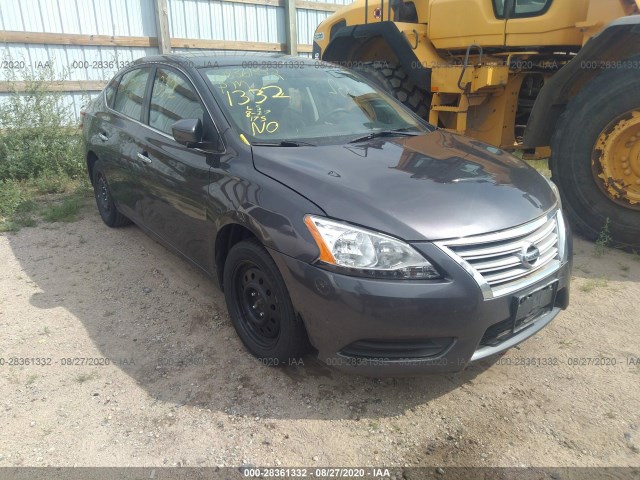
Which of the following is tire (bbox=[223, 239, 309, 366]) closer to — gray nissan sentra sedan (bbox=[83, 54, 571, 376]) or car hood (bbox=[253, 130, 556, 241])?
gray nissan sentra sedan (bbox=[83, 54, 571, 376])

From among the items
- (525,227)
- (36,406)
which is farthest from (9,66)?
(525,227)

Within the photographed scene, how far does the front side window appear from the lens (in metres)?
3.30

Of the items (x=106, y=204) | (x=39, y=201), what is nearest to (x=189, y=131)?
(x=106, y=204)

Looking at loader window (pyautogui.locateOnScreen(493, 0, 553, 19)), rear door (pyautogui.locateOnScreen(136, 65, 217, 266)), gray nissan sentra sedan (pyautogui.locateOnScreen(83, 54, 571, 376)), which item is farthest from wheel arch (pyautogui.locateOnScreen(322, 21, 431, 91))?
rear door (pyautogui.locateOnScreen(136, 65, 217, 266))

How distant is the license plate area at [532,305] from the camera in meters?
2.36

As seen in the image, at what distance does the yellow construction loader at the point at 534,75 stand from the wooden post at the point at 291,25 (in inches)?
157

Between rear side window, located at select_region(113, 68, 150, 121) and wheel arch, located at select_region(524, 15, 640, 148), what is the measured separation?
3.39m

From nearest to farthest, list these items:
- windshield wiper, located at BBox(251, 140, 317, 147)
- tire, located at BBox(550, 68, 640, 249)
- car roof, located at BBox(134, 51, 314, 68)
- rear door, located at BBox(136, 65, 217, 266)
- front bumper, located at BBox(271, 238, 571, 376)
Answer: front bumper, located at BBox(271, 238, 571, 376), windshield wiper, located at BBox(251, 140, 317, 147), rear door, located at BBox(136, 65, 217, 266), car roof, located at BBox(134, 51, 314, 68), tire, located at BBox(550, 68, 640, 249)

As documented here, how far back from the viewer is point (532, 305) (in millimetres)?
2449

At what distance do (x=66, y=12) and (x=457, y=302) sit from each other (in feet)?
28.6

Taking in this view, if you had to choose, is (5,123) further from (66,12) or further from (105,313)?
(105,313)

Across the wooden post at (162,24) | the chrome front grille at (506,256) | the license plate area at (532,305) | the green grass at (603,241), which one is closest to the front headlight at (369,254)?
the chrome front grille at (506,256)

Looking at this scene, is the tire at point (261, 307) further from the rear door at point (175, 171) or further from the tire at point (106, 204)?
the tire at point (106, 204)

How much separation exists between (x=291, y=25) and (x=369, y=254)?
9921mm
